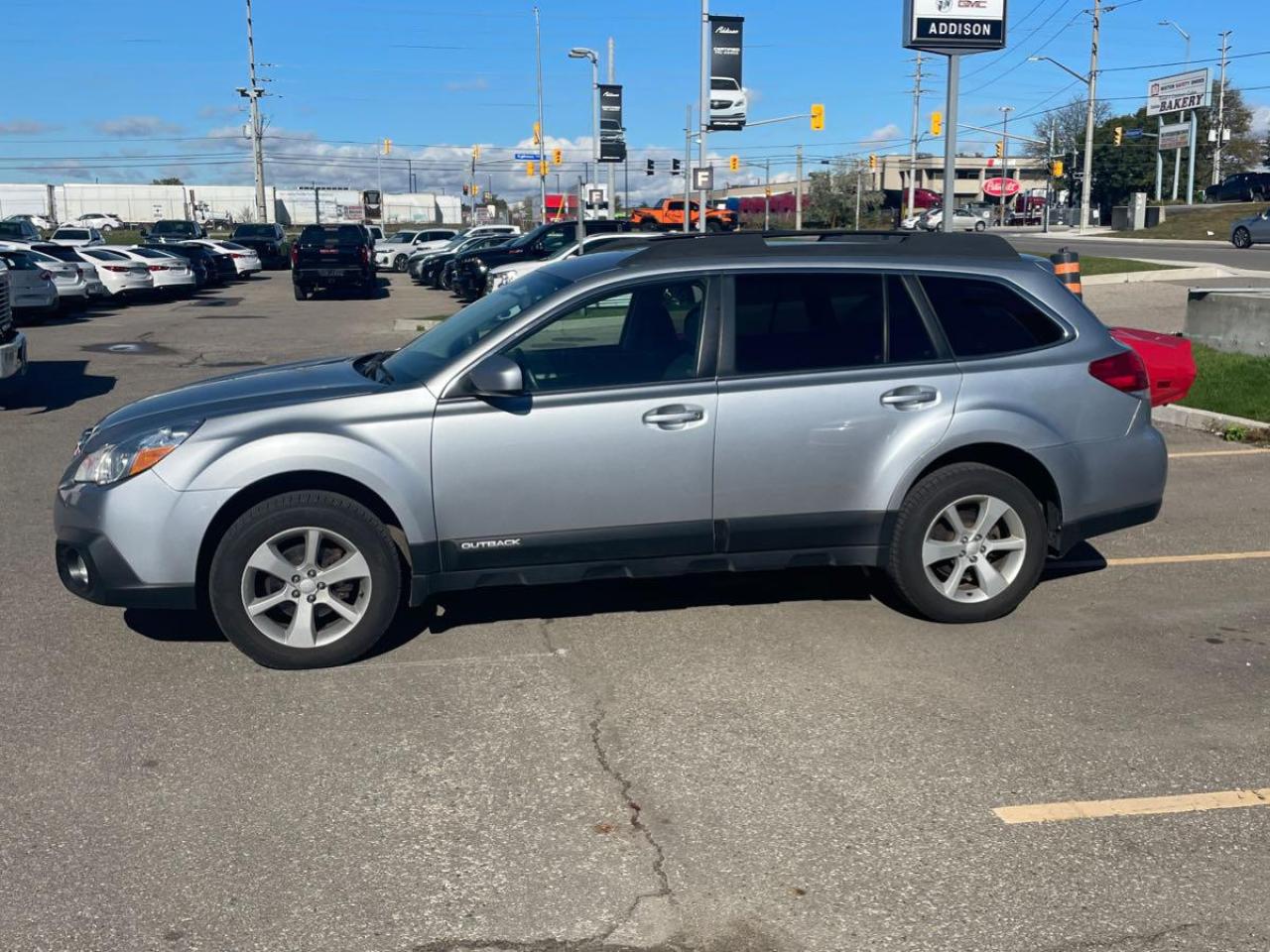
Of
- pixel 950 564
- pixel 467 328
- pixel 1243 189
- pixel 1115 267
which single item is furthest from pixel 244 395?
pixel 1243 189

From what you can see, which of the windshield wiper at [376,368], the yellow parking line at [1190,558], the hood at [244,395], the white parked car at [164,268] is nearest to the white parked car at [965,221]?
the white parked car at [164,268]

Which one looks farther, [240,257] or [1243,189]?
[1243,189]

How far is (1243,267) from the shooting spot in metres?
32.4

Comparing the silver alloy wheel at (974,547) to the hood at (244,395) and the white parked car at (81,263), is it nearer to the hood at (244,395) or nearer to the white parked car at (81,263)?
the hood at (244,395)

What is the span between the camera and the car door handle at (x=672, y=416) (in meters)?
5.51

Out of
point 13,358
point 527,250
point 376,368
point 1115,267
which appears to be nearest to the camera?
point 376,368

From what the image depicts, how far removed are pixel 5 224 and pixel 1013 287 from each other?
4483cm

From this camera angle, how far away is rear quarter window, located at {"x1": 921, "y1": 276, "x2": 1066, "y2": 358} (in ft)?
19.5

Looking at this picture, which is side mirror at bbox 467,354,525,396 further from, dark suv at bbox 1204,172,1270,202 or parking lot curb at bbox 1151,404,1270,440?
dark suv at bbox 1204,172,1270,202

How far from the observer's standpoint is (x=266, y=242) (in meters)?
52.4

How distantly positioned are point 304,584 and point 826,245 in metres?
2.93

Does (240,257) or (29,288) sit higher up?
(240,257)

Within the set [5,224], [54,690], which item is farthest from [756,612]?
[5,224]

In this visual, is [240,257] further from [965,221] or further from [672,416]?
[965,221]
